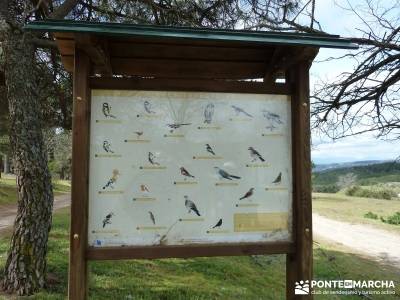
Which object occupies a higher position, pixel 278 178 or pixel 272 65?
pixel 272 65

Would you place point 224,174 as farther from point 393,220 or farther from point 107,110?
point 393,220

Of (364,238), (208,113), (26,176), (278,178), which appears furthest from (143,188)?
(364,238)

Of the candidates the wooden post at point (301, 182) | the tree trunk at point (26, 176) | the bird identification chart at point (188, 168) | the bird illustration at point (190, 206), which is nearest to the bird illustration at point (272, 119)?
the bird identification chart at point (188, 168)

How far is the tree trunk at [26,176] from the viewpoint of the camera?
4.87 m

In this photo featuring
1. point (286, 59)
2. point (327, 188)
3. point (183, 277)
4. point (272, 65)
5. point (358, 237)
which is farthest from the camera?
point (327, 188)

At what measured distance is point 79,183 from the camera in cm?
288

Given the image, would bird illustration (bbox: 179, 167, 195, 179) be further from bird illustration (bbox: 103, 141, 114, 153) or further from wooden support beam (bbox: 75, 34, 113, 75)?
wooden support beam (bbox: 75, 34, 113, 75)

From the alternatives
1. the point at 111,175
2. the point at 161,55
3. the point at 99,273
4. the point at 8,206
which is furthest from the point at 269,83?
the point at 8,206

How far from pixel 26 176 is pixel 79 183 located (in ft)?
7.87

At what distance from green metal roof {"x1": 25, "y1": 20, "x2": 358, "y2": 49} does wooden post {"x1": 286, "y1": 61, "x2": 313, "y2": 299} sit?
312 mm

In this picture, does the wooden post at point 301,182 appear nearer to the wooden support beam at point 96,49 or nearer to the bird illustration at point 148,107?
the bird illustration at point 148,107

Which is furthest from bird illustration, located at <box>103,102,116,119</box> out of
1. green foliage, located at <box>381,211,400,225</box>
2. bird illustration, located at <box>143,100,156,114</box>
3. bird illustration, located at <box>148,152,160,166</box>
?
green foliage, located at <box>381,211,400,225</box>

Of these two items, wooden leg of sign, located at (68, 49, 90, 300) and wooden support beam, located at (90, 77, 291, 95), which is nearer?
wooden leg of sign, located at (68, 49, 90, 300)

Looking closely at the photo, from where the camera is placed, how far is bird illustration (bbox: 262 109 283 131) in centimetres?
319
